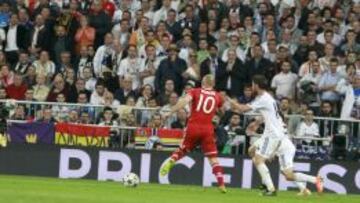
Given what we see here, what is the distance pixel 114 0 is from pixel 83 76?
3.46m

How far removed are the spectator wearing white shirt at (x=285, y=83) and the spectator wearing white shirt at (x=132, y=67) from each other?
136 inches

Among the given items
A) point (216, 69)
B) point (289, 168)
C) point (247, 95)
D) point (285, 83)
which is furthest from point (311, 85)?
point (289, 168)

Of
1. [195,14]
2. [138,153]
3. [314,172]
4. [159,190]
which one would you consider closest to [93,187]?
[159,190]

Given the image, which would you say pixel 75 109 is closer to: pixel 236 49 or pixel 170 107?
pixel 170 107

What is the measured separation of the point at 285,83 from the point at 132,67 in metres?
3.88

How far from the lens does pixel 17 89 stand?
96.9 feet

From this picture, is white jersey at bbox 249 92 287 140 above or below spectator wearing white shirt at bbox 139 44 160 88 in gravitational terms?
below

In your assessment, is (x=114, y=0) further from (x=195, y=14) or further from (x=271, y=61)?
(x=271, y=61)

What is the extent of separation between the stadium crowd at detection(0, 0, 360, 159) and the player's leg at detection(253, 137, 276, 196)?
4173 mm

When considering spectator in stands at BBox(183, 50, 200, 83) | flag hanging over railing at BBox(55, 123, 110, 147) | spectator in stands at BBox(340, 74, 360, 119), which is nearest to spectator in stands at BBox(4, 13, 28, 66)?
flag hanging over railing at BBox(55, 123, 110, 147)

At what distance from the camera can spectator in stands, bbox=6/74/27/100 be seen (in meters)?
29.5

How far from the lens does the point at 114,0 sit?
106 ft

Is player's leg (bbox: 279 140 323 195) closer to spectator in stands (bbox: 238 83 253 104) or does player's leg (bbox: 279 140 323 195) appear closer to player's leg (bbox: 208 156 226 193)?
player's leg (bbox: 208 156 226 193)

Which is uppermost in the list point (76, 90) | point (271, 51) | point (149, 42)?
point (149, 42)
